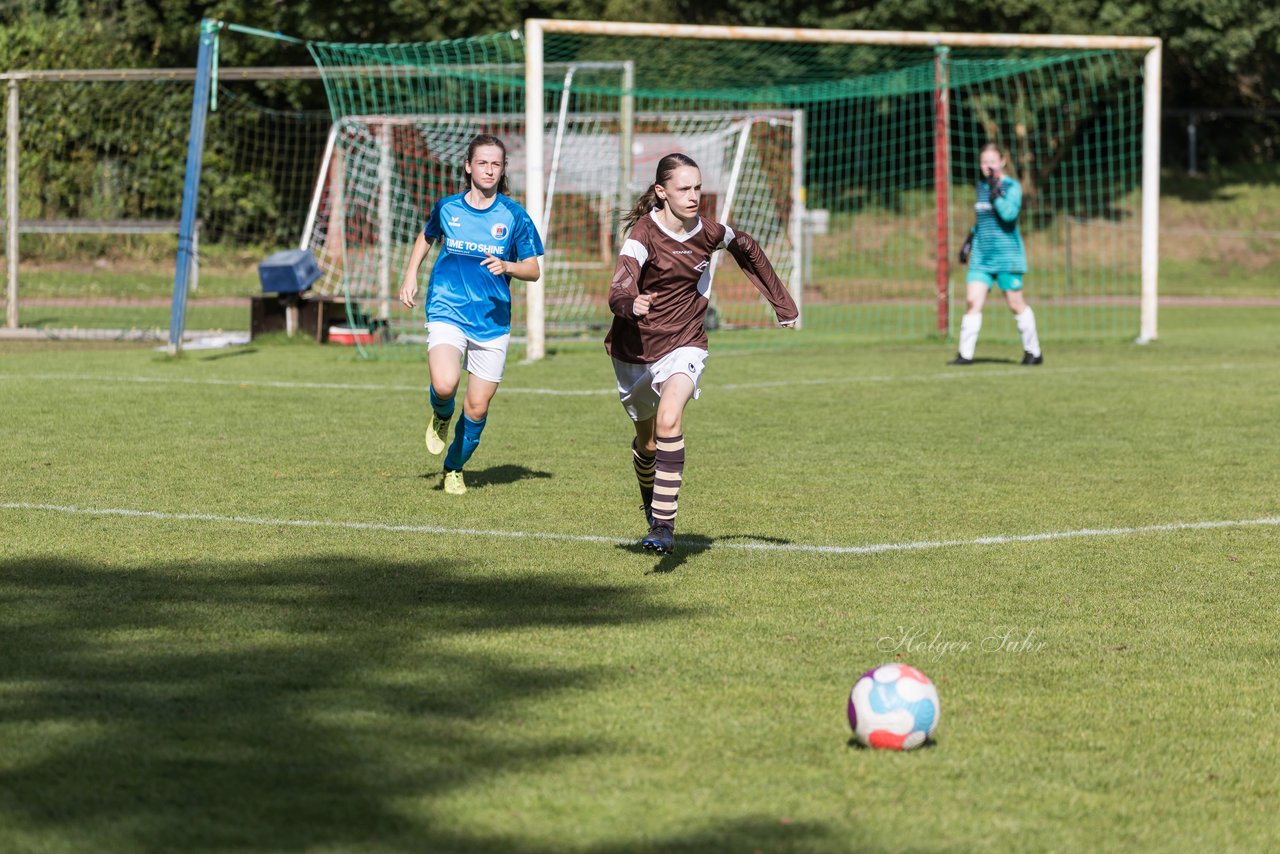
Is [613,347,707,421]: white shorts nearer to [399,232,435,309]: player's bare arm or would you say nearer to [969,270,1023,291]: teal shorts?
[399,232,435,309]: player's bare arm

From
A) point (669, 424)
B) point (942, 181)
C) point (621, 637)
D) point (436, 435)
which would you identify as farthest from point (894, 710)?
point (942, 181)

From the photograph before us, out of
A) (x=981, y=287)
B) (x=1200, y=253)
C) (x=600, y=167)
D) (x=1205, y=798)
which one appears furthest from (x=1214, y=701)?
(x=1200, y=253)

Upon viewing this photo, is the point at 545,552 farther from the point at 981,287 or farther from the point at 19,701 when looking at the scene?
the point at 981,287

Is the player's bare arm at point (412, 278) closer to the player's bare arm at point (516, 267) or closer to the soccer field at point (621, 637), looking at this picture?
the player's bare arm at point (516, 267)

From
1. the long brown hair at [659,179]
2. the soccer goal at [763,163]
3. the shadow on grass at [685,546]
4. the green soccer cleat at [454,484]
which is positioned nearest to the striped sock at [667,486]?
the shadow on grass at [685,546]

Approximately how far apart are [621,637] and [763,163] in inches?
817

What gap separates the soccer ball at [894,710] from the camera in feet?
14.9

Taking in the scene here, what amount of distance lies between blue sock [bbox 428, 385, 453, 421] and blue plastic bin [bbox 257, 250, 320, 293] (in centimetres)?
979

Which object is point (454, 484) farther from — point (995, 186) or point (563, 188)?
point (563, 188)

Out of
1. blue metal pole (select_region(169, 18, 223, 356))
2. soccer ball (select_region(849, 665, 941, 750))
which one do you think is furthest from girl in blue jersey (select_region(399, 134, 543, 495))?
blue metal pole (select_region(169, 18, 223, 356))

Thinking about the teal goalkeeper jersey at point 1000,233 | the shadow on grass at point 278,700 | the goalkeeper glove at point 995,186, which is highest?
the goalkeeper glove at point 995,186

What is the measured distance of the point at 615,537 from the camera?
784cm

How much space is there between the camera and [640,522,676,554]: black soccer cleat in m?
7.08

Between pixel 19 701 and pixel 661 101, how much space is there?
28.5 metres
